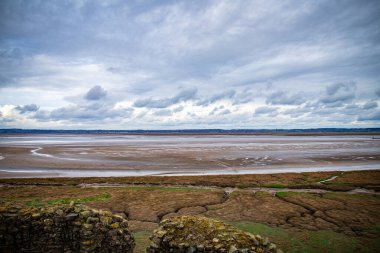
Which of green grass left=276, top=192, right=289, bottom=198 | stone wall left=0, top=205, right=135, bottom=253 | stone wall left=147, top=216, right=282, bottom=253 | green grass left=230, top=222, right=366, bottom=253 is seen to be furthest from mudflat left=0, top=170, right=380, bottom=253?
stone wall left=147, top=216, right=282, bottom=253

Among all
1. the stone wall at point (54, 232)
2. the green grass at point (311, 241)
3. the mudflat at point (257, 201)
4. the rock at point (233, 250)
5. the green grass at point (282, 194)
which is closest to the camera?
the rock at point (233, 250)

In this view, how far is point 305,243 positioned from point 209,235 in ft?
19.1

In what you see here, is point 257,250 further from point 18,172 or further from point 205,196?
point 18,172

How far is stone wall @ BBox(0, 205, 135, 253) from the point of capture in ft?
23.6

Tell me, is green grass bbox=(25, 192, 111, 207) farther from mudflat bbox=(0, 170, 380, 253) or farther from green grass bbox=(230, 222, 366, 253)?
green grass bbox=(230, 222, 366, 253)

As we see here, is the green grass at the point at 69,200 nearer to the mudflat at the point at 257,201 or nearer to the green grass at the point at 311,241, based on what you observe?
the mudflat at the point at 257,201

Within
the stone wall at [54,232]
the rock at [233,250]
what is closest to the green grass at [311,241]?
the rock at [233,250]

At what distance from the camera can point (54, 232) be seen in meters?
7.29

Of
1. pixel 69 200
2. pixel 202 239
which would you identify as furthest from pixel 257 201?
pixel 69 200

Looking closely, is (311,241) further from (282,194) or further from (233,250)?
(282,194)

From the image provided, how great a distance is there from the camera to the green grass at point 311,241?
9391 mm

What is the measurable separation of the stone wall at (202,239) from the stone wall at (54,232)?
64.7 inches

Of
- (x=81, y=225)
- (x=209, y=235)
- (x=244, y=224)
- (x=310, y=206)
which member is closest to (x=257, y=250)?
(x=209, y=235)

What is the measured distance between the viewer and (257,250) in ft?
19.1
